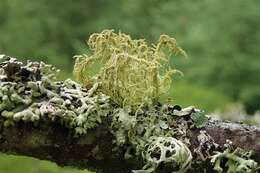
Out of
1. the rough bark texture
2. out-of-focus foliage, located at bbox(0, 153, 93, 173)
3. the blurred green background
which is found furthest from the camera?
the blurred green background

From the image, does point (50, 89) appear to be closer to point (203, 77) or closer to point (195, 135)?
point (195, 135)

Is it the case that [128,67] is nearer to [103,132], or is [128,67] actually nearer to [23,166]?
[103,132]

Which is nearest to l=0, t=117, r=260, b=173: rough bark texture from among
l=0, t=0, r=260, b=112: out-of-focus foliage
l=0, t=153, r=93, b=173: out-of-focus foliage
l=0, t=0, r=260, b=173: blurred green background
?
l=0, t=153, r=93, b=173: out-of-focus foliage

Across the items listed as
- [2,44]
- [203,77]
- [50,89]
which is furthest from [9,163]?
[2,44]

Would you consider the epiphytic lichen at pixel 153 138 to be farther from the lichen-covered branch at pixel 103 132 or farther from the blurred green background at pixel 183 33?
the blurred green background at pixel 183 33

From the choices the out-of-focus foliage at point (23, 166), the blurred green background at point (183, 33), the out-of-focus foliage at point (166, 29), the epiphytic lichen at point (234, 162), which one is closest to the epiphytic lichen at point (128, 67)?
the epiphytic lichen at point (234, 162)

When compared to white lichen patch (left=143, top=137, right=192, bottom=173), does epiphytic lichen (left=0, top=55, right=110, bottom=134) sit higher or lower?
higher

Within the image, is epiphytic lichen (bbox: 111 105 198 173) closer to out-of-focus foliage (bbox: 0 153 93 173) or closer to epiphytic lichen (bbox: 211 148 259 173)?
epiphytic lichen (bbox: 211 148 259 173)
